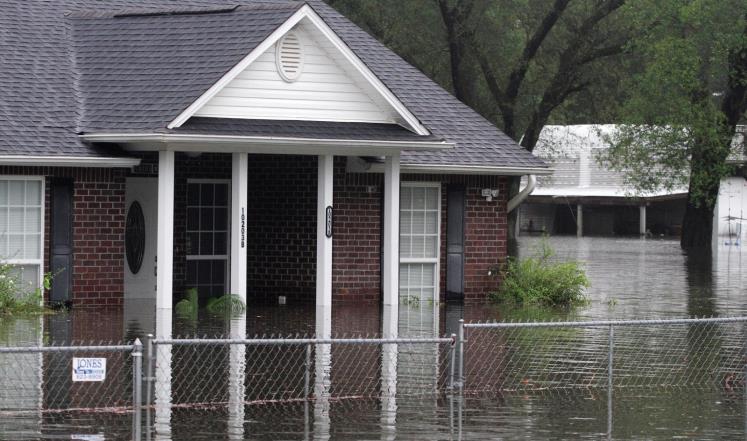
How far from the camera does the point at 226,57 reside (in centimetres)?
2302

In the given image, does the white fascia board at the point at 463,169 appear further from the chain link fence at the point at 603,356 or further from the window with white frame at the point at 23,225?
the window with white frame at the point at 23,225

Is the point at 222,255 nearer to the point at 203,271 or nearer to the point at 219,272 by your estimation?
the point at 219,272

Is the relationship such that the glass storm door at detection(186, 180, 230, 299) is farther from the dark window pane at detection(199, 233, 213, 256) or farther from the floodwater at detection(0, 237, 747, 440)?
the floodwater at detection(0, 237, 747, 440)

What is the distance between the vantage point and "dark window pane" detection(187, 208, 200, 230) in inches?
1013

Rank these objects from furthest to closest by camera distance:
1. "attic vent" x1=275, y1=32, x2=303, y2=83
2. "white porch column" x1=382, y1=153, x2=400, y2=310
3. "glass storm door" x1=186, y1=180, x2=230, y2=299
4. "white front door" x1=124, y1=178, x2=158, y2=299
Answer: "glass storm door" x1=186, y1=180, x2=230, y2=299 → "white front door" x1=124, y1=178, x2=158, y2=299 → "white porch column" x1=382, y1=153, x2=400, y2=310 → "attic vent" x1=275, y1=32, x2=303, y2=83

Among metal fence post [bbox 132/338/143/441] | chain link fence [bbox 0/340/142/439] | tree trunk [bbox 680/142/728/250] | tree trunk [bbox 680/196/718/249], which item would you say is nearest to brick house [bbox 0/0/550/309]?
chain link fence [bbox 0/340/142/439]

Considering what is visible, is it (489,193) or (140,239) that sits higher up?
(489,193)

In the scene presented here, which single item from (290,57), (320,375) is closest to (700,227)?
(290,57)

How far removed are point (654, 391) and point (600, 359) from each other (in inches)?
100

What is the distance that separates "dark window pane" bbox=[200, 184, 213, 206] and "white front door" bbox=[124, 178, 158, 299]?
106 cm

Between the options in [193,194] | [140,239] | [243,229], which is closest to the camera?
[243,229]

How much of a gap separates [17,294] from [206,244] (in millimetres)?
4173

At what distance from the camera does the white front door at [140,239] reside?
82.4 ft

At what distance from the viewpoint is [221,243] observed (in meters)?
26.3
